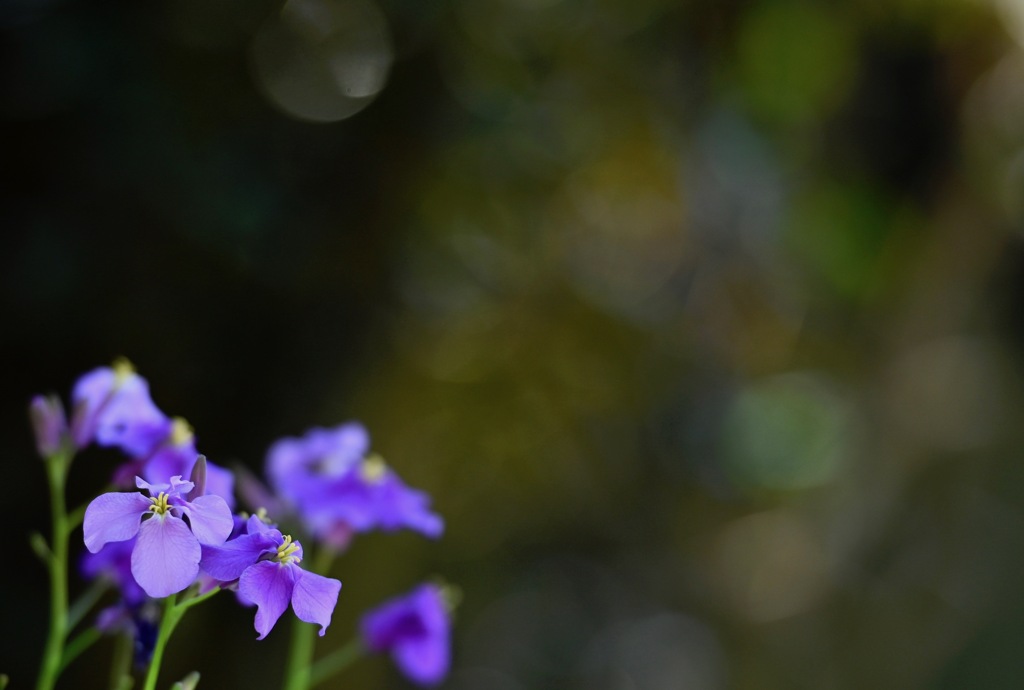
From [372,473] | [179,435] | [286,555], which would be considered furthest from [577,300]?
[286,555]

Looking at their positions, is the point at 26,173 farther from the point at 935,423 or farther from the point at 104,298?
the point at 935,423

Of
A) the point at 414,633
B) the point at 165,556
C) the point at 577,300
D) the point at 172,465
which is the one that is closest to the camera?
the point at 165,556

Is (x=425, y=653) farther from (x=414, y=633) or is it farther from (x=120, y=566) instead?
(x=120, y=566)

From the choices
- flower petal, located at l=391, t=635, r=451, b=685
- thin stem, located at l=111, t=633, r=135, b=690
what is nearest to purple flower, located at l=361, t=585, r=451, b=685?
flower petal, located at l=391, t=635, r=451, b=685

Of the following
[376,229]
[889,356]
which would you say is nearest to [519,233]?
[376,229]

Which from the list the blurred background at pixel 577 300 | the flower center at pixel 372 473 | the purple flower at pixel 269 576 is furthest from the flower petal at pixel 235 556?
the blurred background at pixel 577 300

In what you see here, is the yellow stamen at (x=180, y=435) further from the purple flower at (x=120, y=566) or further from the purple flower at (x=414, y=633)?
the purple flower at (x=414, y=633)
